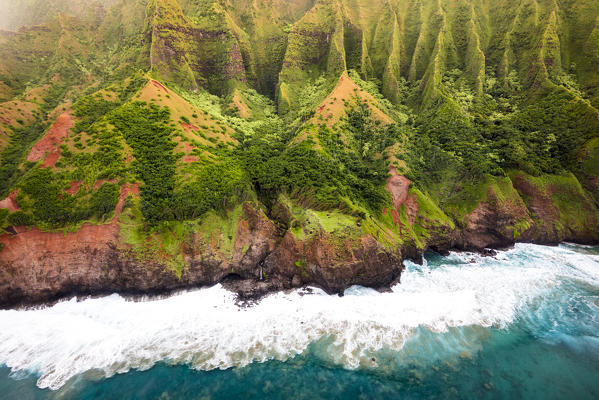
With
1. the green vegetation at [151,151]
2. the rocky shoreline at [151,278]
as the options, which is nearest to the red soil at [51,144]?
the green vegetation at [151,151]

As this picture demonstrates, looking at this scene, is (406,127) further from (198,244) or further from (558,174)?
(198,244)

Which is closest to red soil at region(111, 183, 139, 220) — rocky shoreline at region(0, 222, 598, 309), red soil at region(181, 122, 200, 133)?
rocky shoreline at region(0, 222, 598, 309)

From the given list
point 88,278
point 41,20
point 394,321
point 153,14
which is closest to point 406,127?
point 394,321

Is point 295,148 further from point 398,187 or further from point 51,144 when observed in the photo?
point 51,144

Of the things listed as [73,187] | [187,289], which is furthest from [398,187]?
[73,187]

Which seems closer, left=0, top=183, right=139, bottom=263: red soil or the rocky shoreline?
left=0, top=183, right=139, bottom=263: red soil

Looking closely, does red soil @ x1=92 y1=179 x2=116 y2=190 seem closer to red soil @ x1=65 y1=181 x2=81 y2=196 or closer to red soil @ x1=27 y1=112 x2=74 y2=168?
red soil @ x1=65 y1=181 x2=81 y2=196

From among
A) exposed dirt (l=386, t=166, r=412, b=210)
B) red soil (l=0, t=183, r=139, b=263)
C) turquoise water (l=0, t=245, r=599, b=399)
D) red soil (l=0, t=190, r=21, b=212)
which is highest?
exposed dirt (l=386, t=166, r=412, b=210)
